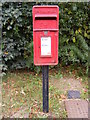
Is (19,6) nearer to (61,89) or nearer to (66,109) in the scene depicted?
(61,89)

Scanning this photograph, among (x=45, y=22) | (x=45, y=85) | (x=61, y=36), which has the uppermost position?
(x=45, y=22)

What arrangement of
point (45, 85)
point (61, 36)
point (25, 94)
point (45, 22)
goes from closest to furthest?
1. point (45, 22)
2. point (45, 85)
3. point (25, 94)
4. point (61, 36)

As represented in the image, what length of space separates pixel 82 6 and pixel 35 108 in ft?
9.20

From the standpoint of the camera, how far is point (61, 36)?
4.41 m

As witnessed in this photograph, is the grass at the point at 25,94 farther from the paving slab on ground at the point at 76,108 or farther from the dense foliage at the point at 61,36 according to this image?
the dense foliage at the point at 61,36

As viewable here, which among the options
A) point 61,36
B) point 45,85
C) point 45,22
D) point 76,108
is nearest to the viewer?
point 45,22

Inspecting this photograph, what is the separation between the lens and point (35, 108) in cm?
291

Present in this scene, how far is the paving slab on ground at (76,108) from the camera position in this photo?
268 cm

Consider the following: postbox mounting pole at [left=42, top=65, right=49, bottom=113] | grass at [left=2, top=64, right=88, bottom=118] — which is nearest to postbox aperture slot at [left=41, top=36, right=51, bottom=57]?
postbox mounting pole at [left=42, top=65, right=49, bottom=113]

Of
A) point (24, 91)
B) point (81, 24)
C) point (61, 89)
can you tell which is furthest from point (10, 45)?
point (81, 24)

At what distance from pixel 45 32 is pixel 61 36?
1997 mm

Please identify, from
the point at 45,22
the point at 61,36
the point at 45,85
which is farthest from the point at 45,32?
the point at 61,36

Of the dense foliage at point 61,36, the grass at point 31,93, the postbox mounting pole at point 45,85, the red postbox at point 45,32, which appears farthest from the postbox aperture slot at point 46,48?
the dense foliage at point 61,36

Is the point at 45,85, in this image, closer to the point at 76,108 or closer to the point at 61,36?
the point at 76,108
